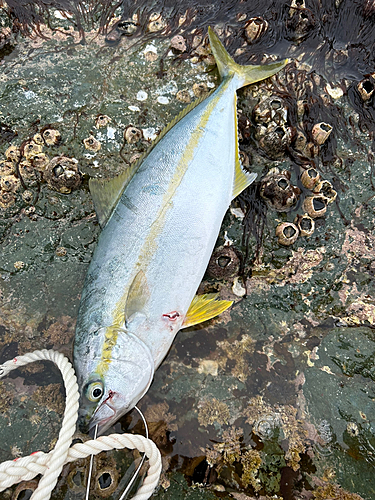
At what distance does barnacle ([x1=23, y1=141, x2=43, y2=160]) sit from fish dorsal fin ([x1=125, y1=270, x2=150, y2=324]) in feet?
5.08

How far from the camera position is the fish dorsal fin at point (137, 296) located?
6.17 feet

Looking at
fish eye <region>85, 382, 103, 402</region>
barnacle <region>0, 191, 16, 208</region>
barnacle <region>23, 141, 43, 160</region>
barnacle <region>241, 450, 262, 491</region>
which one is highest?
barnacle <region>23, 141, 43, 160</region>

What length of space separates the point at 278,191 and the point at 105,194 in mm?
1453

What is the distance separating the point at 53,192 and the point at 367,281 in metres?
2.83

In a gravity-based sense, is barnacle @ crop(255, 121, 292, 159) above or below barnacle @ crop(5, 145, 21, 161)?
below

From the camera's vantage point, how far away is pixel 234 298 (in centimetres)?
237

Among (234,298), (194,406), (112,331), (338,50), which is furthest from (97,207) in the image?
(338,50)

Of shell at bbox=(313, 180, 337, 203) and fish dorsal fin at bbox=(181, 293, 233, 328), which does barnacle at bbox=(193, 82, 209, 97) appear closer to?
shell at bbox=(313, 180, 337, 203)

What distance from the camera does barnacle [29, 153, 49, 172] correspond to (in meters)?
2.51

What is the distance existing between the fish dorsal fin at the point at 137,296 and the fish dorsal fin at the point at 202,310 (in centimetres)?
35

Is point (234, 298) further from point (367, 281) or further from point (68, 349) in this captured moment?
point (68, 349)

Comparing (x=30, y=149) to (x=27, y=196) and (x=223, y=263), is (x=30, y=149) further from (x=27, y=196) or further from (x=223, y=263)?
(x=223, y=263)

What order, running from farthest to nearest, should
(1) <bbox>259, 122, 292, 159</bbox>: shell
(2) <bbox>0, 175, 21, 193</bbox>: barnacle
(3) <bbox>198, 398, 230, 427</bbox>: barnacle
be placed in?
1. (1) <bbox>259, 122, 292, 159</bbox>: shell
2. (2) <bbox>0, 175, 21, 193</bbox>: barnacle
3. (3) <bbox>198, 398, 230, 427</bbox>: barnacle

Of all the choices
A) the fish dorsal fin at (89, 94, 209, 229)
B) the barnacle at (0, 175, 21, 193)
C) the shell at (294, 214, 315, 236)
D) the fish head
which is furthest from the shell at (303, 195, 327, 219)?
the barnacle at (0, 175, 21, 193)
